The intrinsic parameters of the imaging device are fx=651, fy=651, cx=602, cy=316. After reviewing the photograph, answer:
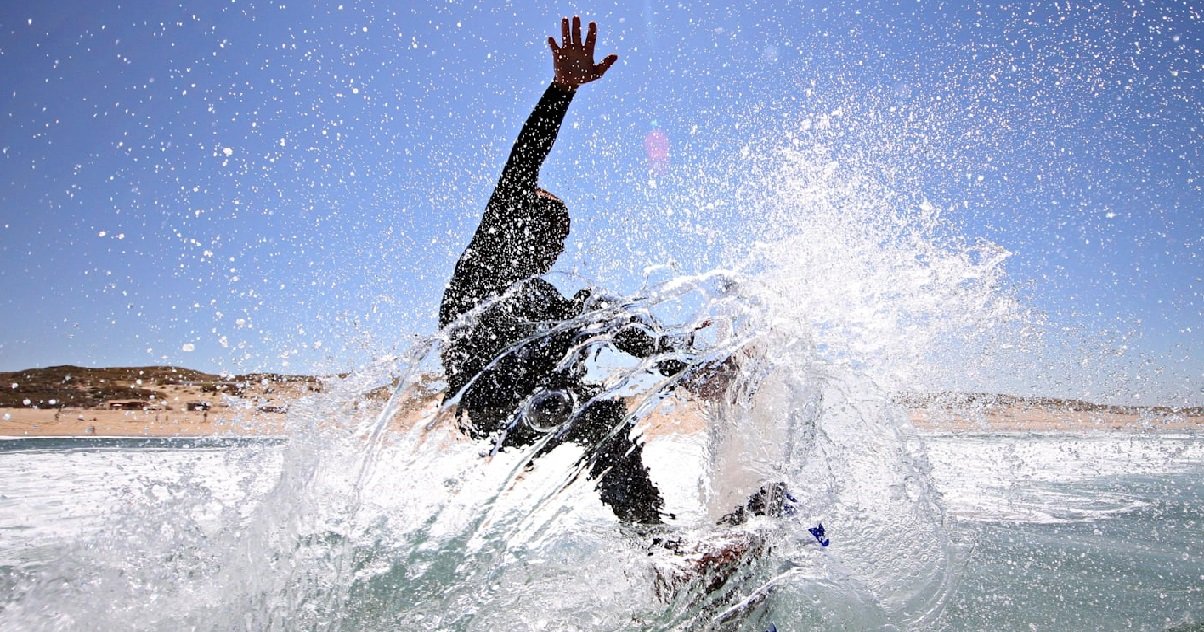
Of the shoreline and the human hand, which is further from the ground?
the human hand

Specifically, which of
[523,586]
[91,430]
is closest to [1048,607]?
[523,586]

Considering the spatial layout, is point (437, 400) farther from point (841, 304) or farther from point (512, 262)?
point (841, 304)

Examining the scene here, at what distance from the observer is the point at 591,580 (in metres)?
2.67

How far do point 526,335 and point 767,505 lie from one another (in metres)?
1.29

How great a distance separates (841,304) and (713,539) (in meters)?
1.60

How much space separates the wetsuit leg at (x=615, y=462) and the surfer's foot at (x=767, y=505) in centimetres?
34

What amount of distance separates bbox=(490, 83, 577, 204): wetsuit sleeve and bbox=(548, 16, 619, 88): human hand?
0.22ft

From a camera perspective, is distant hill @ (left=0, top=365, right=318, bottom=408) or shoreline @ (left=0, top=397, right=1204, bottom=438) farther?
distant hill @ (left=0, top=365, right=318, bottom=408)

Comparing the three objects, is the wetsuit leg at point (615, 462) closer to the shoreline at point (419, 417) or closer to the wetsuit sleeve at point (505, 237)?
the shoreline at point (419, 417)

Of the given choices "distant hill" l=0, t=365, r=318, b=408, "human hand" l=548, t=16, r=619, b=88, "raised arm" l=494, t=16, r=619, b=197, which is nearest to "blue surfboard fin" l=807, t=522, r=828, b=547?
"raised arm" l=494, t=16, r=619, b=197

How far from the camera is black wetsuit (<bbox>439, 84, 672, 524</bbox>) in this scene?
8.80 ft

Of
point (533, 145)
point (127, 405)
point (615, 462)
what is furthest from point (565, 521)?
point (127, 405)

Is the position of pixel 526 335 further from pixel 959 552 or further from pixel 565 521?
pixel 959 552

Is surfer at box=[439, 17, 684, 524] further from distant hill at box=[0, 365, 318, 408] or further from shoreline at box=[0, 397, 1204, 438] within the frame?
distant hill at box=[0, 365, 318, 408]
